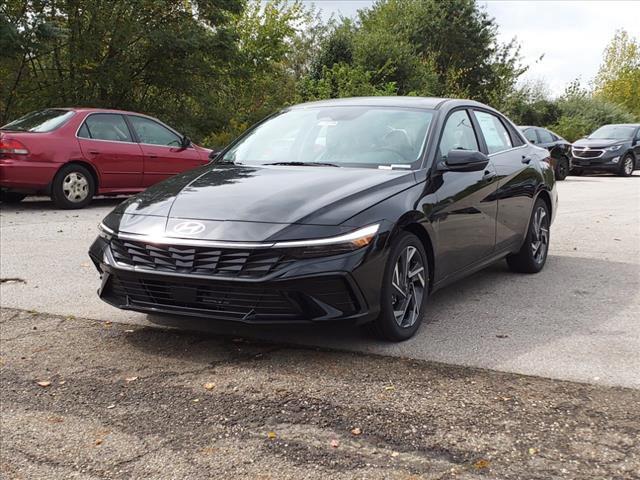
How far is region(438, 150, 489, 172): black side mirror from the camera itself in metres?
5.31

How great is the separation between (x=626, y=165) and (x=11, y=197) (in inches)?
721

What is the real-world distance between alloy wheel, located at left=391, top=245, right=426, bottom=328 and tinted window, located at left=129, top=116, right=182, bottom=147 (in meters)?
8.95

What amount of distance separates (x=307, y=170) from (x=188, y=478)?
2584 millimetres

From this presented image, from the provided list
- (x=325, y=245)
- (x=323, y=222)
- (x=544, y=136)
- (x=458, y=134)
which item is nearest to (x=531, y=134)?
(x=544, y=136)

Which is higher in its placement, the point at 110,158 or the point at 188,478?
the point at 110,158

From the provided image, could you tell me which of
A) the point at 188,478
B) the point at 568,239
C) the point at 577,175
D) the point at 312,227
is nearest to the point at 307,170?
the point at 312,227

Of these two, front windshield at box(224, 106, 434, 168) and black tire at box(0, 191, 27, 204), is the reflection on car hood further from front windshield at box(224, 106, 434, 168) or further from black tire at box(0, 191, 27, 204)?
black tire at box(0, 191, 27, 204)

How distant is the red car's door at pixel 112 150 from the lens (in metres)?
12.2

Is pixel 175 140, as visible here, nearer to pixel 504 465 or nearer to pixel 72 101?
pixel 72 101

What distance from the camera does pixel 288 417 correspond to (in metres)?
3.63

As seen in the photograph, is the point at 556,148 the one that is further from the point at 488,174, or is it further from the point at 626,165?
the point at 488,174

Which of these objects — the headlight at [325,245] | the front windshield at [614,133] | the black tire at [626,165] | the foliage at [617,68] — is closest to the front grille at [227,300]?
the headlight at [325,245]

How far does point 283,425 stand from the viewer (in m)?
3.54

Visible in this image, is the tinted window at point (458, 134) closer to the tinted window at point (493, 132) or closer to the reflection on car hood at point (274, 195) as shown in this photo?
the tinted window at point (493, 132)
